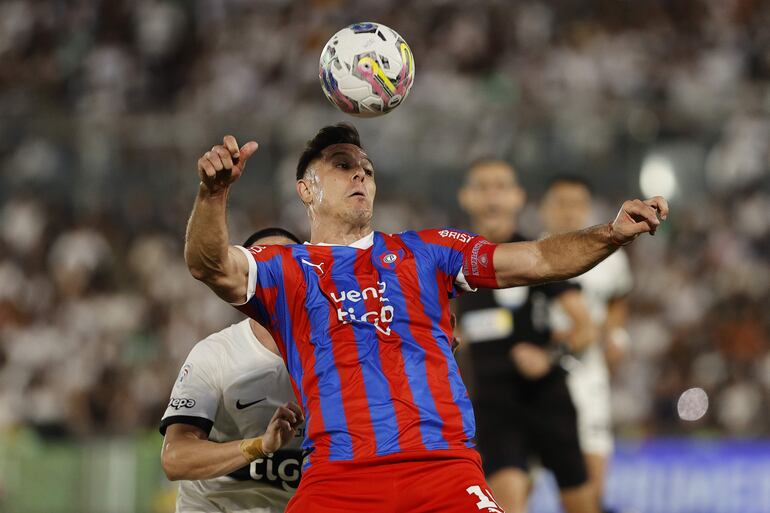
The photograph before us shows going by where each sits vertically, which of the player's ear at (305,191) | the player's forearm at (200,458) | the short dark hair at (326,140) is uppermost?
the short dark hair at (326,140)

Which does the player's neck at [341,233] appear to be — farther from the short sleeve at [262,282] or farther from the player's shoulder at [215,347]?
the player's shoulder at [215,347]

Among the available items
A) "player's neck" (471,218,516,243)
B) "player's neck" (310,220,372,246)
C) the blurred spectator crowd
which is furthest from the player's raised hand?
the blurred spectator crowd

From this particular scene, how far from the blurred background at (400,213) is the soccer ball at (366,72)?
7116 mm

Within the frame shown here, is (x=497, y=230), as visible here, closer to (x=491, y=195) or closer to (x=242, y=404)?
(x=491, y=195)

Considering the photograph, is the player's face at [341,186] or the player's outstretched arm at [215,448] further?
the player's face at [341,186]

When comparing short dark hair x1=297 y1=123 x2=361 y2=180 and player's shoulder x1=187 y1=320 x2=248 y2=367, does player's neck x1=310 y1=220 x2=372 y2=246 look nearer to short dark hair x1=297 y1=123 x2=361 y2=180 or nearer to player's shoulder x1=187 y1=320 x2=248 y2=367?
short dark hair x1=297 y1=123 x2=361 y2=180

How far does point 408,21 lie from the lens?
56.1ft

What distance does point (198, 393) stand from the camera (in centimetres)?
524

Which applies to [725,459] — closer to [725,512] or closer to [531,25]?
[725,512]

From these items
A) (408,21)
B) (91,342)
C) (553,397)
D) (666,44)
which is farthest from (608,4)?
(553,397)

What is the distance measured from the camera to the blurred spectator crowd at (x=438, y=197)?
1325 cm

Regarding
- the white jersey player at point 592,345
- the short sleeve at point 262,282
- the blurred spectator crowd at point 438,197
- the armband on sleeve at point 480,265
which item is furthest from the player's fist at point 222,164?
the blurred spectator crowd at point 438,197

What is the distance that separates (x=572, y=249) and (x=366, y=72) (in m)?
1.28

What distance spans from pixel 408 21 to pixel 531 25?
179 cm
